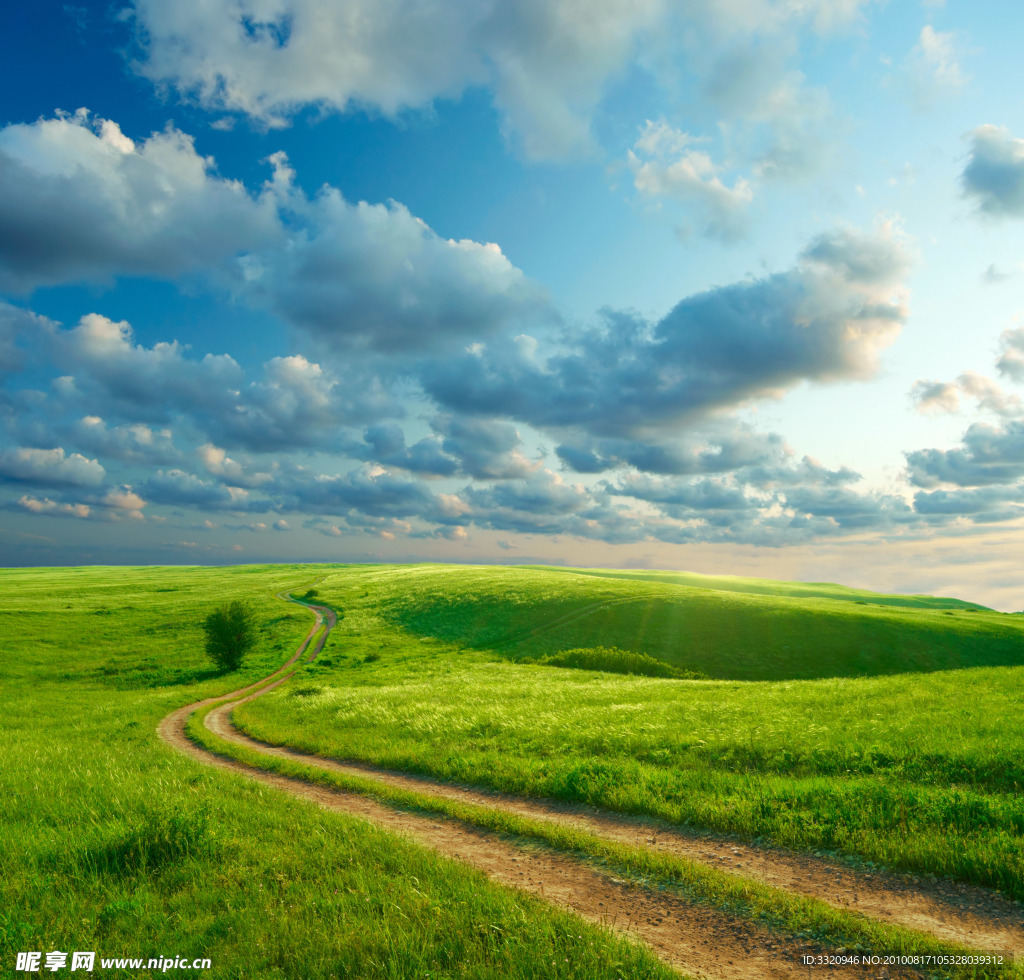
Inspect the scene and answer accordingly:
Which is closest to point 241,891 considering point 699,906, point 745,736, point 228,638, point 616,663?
point 699,906

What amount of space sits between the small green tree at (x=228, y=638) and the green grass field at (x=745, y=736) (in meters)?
6.84

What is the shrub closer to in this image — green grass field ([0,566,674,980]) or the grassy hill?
the grassy hill

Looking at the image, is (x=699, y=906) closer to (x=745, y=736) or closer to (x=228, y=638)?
(x=745, y=736)

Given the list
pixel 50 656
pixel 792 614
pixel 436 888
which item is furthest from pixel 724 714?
pixel 50 656

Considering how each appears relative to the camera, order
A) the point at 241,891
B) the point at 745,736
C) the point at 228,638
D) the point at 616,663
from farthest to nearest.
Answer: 1. the point at 228,638
2. the point at 616,663
3. the point at 745,736
4. the point at 241,891

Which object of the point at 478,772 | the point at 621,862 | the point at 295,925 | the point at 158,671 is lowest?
the point at 158,671

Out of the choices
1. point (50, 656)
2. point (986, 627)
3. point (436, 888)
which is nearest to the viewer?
point (436, 888)

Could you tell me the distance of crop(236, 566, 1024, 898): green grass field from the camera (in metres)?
10.6

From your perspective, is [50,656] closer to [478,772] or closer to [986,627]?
[478,772]

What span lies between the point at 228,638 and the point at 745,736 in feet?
138

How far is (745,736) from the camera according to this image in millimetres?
16812

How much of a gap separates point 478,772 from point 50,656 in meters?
54.2

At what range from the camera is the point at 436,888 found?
314 inches

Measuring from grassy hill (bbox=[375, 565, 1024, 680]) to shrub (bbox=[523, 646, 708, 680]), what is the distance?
15.4ft
